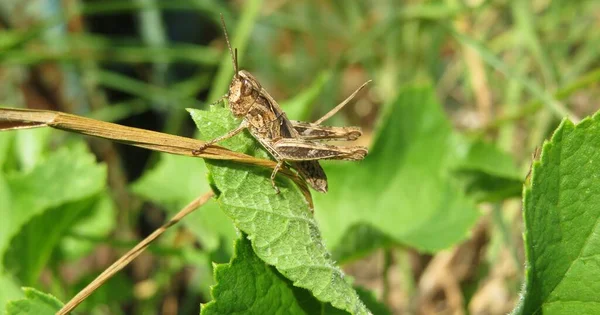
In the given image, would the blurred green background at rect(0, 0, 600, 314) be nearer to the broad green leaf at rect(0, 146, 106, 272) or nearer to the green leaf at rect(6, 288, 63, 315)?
the broad green leaf at rect(0, 146, 106, 272)

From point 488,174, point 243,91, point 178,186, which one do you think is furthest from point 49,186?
point 488,174

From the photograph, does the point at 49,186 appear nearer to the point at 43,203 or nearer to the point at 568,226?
the point at 43,203

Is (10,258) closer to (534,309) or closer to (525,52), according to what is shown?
Answer: (534,309)

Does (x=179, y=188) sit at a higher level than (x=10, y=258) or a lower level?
higher

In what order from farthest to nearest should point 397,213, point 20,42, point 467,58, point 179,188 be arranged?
point 467,58
point 20,42
point 179,188
point 397,213

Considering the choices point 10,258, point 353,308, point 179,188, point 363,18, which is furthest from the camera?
point 363,18

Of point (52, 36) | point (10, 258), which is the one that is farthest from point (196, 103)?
point (10, 258)

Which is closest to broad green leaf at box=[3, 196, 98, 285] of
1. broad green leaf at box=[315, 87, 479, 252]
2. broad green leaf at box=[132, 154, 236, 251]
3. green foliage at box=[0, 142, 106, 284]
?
green foliage at box=[0, 142, 106, 284]

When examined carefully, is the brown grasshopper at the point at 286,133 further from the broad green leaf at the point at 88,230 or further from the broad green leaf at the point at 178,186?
the broad green leaf at the point at 88,230
